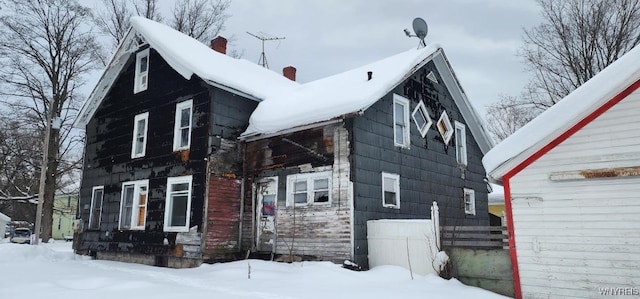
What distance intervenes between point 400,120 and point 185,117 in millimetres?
7433

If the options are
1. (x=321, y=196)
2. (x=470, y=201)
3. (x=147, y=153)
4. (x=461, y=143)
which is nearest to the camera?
(x=321, y=196)

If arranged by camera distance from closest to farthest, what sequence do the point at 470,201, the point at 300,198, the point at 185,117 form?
the point at 300,198 → the point at 185,117 → the point at 470,201

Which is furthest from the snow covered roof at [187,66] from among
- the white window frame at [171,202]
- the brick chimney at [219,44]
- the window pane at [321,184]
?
the window pane at [321,184]

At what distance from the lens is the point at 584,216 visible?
820cm

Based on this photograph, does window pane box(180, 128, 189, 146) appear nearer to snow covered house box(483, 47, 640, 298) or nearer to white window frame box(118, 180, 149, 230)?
white window frame box(118, 180, 149, 230)

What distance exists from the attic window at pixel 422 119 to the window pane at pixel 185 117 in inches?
307

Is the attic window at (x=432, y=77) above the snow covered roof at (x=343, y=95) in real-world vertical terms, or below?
above

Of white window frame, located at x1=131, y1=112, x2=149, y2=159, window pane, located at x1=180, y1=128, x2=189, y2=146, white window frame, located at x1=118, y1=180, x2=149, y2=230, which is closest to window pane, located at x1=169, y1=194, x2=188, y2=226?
white window frame, located at x1=118, y1=180, x2=149, y2=230

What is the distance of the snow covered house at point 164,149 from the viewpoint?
13867 mm

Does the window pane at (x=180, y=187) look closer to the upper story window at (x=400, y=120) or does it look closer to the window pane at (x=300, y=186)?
the window pane at (x=300, y=186)

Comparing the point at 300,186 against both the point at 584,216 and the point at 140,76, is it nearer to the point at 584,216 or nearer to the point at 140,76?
the point at 584,216

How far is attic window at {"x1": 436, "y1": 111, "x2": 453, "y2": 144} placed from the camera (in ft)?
54.6

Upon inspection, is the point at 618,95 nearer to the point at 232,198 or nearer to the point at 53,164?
the point at 232,198

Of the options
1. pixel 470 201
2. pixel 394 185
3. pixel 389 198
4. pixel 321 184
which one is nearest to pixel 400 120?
pixel 394 185
